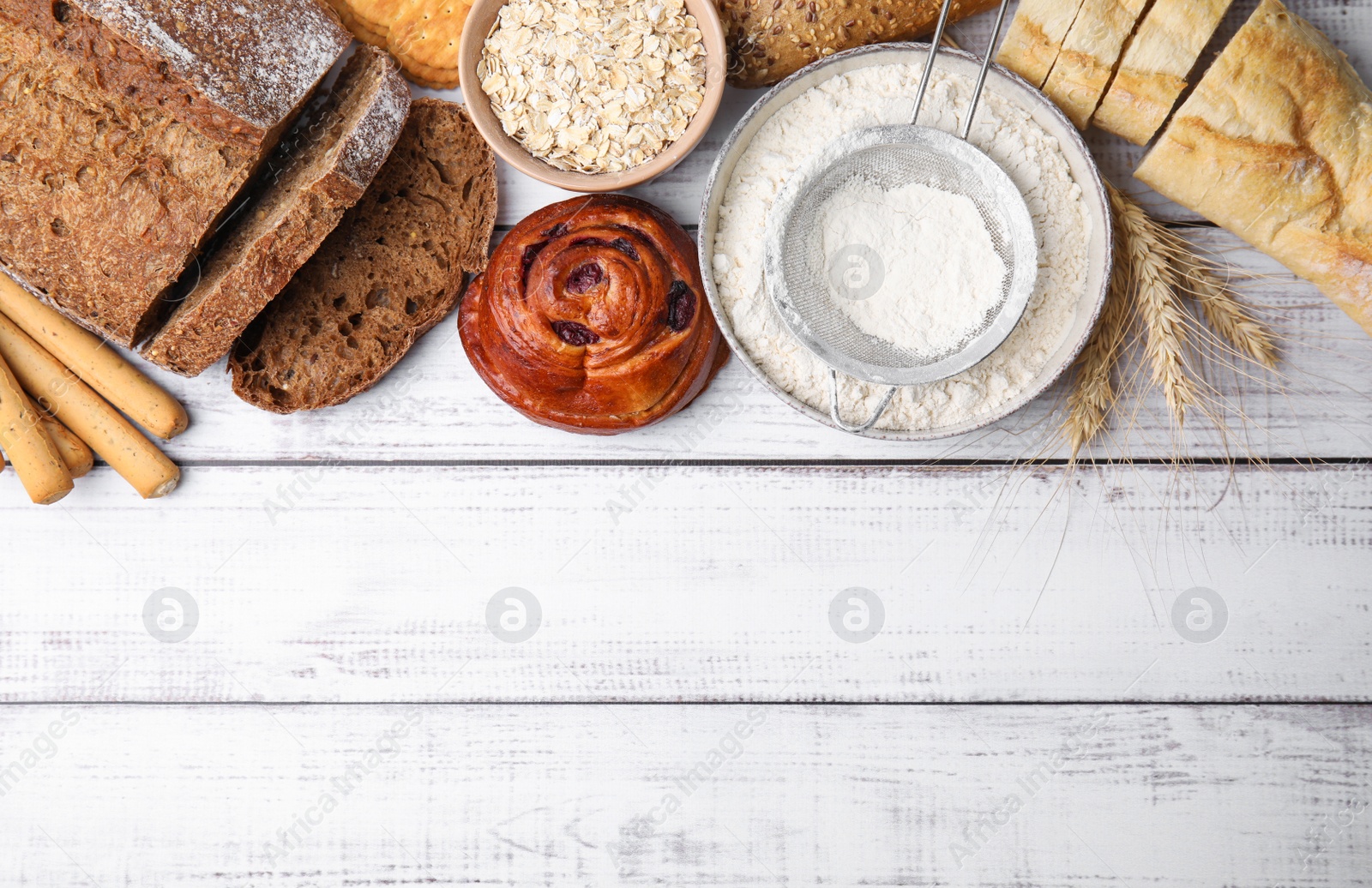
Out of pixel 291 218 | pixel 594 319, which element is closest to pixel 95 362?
pixel 291 218

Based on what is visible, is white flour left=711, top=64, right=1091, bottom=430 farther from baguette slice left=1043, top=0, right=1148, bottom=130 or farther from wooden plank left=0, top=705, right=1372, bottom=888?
wooden plank left=0, top=705, right=1372, bottom=888

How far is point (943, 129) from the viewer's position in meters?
1.42

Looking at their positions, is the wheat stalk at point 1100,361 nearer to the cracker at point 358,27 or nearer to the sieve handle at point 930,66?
the sieve handle at point 930,66

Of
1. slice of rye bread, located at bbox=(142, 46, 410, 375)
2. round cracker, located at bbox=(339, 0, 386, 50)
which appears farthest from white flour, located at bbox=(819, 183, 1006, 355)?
round cracker, located at bbox=(339, 0, 386, 50)

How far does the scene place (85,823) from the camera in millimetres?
1617

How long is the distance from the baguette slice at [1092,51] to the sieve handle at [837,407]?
0.59m

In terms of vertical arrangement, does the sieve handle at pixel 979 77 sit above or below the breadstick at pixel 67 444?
above

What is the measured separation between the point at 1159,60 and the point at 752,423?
92 cm

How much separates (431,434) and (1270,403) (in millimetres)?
1627

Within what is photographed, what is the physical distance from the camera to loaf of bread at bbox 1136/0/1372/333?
Result: 1.34 metres

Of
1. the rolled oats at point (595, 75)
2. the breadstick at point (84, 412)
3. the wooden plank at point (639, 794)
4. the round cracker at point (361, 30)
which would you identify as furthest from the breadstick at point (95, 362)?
the rolled oats at point (595, 75)

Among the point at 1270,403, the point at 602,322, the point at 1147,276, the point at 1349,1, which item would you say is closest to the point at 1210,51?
the point at 1349,1

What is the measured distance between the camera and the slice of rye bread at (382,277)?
1508 millimetres

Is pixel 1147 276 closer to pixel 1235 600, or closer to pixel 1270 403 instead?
pixel 1270 403
